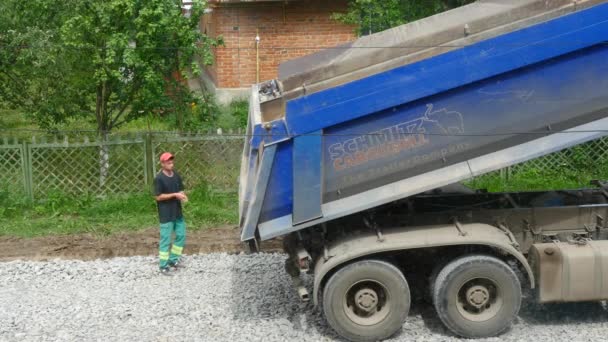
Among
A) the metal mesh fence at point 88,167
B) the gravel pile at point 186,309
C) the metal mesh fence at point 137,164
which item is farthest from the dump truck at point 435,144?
the metal mesh fence at point 88,167

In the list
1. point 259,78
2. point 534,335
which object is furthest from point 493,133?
point 259,78

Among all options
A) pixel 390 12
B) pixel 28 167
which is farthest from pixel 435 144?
pixel 28 167

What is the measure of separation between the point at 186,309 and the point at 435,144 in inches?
126

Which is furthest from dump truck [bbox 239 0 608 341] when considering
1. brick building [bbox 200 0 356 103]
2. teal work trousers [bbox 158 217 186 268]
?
brick building [bbox 200 0 356 103]

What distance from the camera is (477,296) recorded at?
24.5 feet

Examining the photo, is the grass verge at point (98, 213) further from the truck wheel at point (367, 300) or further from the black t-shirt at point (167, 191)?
the truck wheel at point (367, 300)

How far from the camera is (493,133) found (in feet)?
24.1

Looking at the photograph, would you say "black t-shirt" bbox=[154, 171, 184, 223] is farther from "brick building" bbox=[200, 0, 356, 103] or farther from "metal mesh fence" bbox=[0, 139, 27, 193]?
"brick building" bbox=[200, 0, 356, 103]

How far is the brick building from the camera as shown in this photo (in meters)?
18.1

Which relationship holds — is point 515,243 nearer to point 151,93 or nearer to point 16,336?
point 16,336

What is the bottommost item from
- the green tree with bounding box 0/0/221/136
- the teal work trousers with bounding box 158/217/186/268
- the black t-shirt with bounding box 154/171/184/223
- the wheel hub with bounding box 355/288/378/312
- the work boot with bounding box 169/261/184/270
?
the work boot with bounding box 169/261/184/270

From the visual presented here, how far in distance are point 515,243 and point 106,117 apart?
349 inches

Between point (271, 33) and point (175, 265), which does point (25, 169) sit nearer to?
point (175, 265)

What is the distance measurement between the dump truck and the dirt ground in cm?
317
